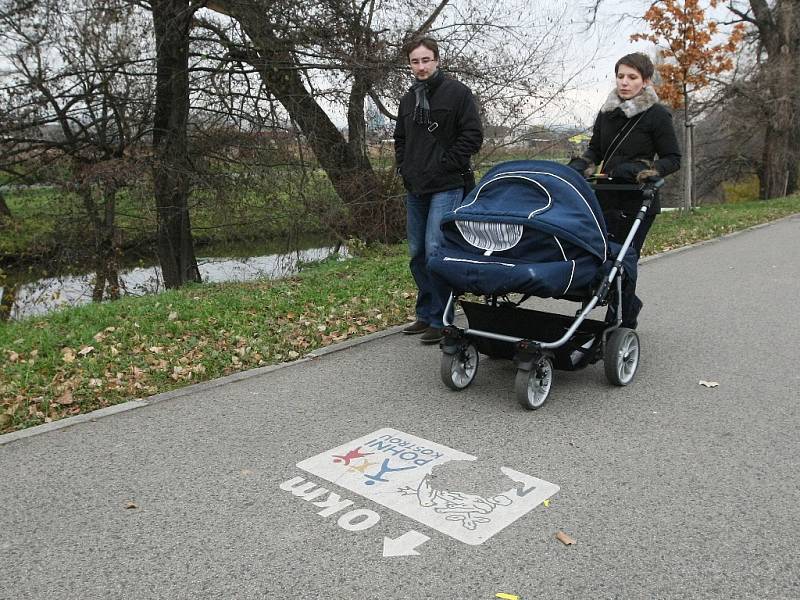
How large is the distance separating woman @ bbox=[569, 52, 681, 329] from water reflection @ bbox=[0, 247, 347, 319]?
674cm

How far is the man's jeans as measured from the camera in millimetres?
5500

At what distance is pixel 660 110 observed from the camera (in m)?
4.84

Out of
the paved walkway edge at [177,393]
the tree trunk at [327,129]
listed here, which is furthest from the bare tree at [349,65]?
the paved walkway edge at [177,393]

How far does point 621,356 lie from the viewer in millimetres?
4559

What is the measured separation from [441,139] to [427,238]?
2.45ft

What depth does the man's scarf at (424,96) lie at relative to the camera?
17.4 ft

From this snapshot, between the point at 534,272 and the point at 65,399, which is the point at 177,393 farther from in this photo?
the point at 534,272

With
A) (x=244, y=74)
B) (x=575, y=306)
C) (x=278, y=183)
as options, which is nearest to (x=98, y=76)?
(x=244, y=74)

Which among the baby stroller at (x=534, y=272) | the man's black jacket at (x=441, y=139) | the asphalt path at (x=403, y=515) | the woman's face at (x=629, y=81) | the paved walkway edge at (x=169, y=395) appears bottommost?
the asphalt path at (x=403, y=515)

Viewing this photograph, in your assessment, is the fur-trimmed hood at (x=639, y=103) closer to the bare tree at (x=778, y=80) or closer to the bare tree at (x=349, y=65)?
the bare tree at (x=349, y=65)

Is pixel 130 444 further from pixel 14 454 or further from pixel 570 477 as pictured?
pixel 570 477

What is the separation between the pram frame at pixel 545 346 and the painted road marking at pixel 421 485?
2.26 feet

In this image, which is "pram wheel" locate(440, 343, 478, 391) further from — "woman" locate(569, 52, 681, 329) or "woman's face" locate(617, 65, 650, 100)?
"woman's face" locate(617, 65, 650, 100)

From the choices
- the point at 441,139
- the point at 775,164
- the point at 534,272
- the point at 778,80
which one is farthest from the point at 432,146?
the point at 775,164
